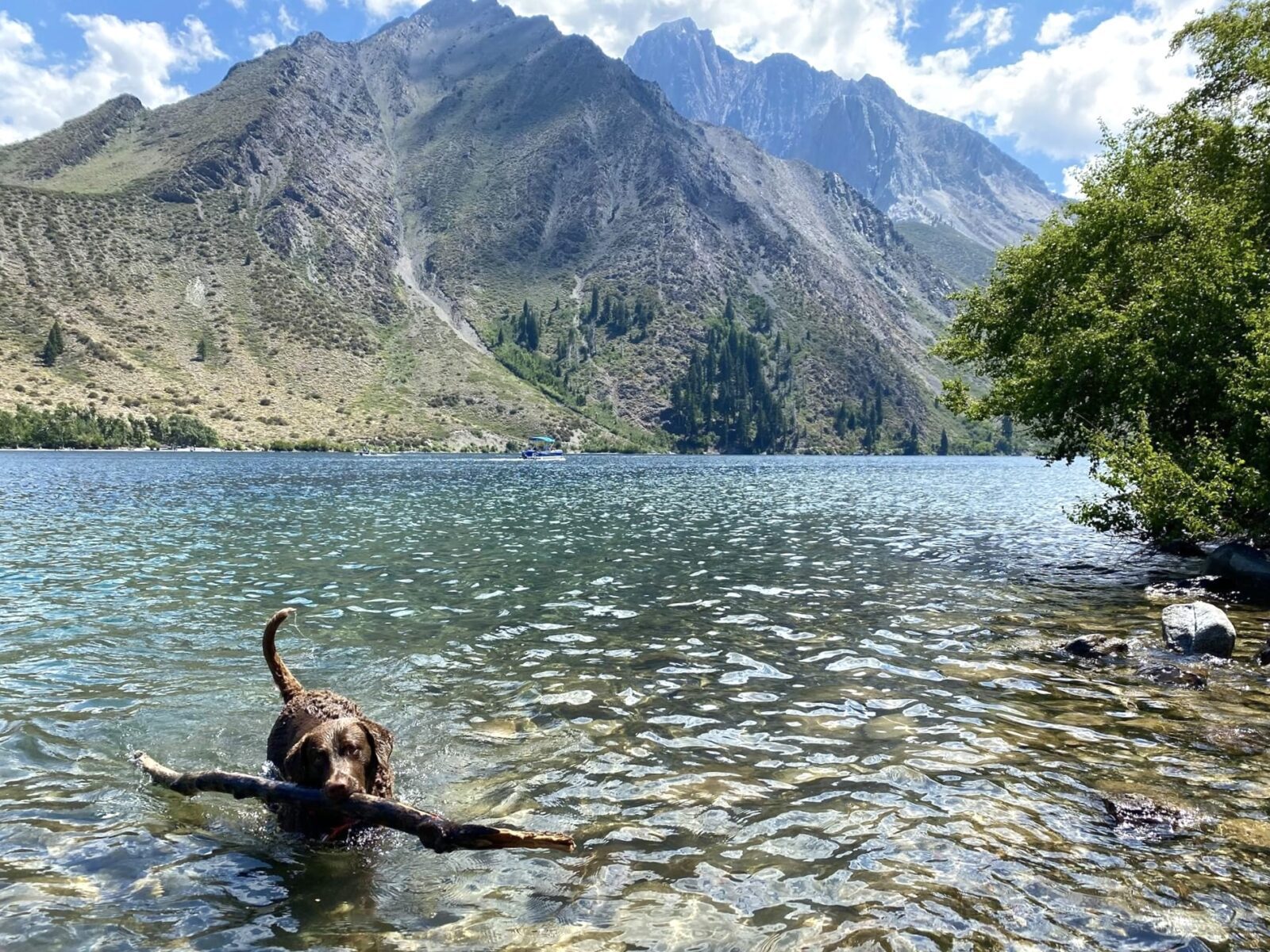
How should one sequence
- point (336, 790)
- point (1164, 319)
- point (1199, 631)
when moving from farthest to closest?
point (1164, 319) → point (1199, 631) → point (336, 790)

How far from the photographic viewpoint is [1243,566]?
907 inches

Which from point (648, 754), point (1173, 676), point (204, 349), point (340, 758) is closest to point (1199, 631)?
point (1173, 676)

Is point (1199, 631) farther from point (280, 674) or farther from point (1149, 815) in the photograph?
point (280, 674)

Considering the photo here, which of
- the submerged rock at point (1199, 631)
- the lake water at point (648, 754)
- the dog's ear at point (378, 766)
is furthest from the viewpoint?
the submerged rock at point (1199, 631)

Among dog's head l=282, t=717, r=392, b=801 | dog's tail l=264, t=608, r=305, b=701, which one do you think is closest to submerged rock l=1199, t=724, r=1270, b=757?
dog's head l=282, t=717, r=392, b=801

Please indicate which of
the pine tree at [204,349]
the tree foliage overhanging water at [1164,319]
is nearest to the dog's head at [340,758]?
the tree foliage overhanging water at [1164,319]

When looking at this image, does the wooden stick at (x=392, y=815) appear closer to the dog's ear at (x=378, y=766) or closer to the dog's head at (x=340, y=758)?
the dog's head at (x=340, y=758)

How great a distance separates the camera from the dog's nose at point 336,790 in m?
6.41

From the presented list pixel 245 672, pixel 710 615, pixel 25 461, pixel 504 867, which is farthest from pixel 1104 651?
pixel 25 461

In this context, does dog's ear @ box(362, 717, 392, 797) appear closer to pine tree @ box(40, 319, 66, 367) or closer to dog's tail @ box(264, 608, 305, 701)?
dog's tail @ box(264, 608, 305, 701)

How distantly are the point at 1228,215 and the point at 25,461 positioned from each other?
111404 millimetres

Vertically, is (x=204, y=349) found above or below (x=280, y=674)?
above

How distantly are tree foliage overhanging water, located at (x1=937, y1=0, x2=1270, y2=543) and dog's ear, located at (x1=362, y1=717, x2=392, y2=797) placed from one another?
2243 cm

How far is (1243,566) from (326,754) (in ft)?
88.0
